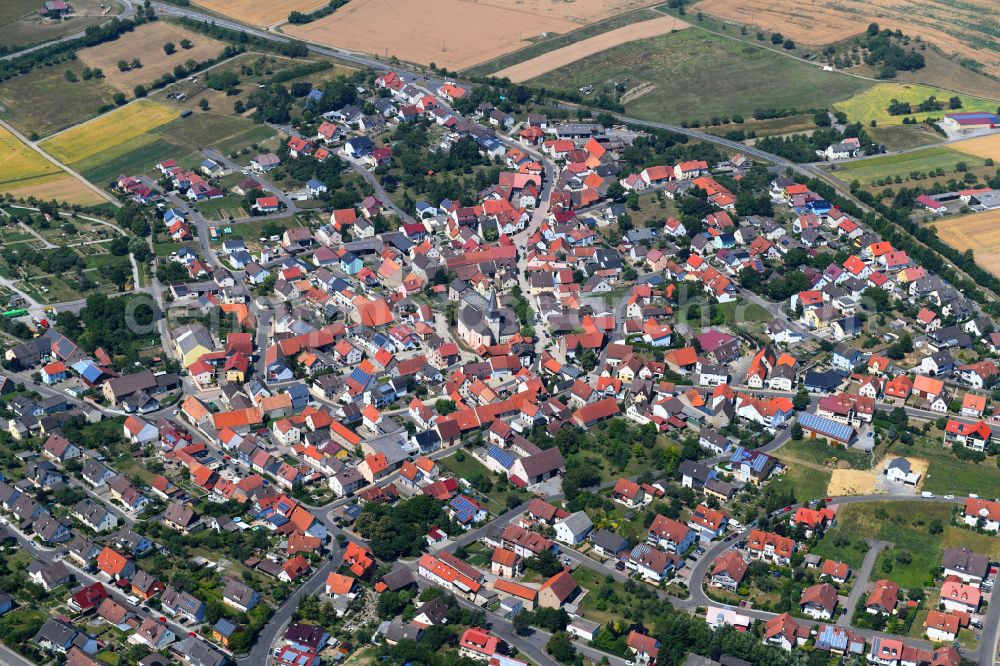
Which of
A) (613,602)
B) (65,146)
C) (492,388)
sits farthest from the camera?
(65,146)

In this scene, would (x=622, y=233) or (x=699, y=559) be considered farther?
(x=622, y=233)

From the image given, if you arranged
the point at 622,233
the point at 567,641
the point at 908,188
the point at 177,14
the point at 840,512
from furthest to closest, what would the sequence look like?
1. the point at 177,14
2. the point at 908,188
3. the point at 622,233
4. the point at 840,512
5. the point at 567,641

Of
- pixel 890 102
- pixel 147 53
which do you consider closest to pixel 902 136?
pixel 890 102

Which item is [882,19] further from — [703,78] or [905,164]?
[905,164]

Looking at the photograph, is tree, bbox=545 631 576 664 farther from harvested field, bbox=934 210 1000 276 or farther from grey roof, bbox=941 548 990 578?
harvested field, bbox=934 210 1000 276

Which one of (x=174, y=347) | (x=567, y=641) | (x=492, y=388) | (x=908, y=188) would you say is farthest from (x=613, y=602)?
(x=908, y=188)

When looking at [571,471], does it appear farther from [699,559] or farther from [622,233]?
[622,233]
